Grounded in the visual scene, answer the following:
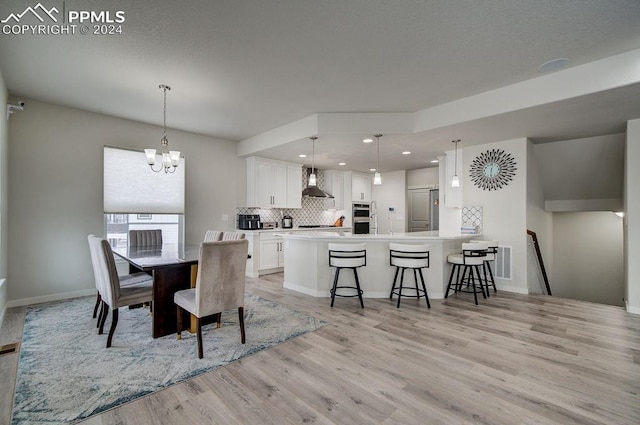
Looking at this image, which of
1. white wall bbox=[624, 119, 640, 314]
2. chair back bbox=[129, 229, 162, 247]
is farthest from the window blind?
white wall bbox=[624, 119, 640, 314]

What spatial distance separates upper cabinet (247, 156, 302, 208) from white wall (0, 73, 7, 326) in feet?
11.5

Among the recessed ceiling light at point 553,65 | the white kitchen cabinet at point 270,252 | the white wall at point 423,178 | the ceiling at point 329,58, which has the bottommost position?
the white kitchen cabinet at point 270,252

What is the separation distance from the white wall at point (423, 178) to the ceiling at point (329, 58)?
280 cm

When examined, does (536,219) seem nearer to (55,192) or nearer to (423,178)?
(423,178)

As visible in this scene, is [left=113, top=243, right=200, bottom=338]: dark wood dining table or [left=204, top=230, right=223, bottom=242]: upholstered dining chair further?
[left=204, top=230, right=223, bottom=242]: upholstered dining chair

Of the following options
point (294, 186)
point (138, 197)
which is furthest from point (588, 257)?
point (138, 197)

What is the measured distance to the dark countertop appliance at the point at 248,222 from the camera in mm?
5910

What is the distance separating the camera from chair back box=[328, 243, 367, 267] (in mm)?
3836

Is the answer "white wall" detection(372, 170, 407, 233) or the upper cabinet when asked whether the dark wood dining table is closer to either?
the upper cabinet

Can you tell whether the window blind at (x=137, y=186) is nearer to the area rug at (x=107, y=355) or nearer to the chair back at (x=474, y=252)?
the area rug at (x=107, y=355)

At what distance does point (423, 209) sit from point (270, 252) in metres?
4.14

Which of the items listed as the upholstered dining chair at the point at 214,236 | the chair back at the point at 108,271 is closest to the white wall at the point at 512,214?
the upholstered dining chair at the point at 214,236

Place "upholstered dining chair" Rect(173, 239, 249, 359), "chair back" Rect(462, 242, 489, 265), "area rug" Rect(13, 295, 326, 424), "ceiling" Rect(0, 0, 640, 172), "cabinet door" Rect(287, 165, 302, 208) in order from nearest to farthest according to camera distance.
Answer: "area rug" Rect(13, 295, 326, 424) < "ceiling" Rect(0, 0, 640, 172) < "upholstered dining chair" Rect(173, 239, 249, 359) < "chair back" Rect(462, 242, 489, 265) < "cabinet door" Rect(287, 165, 302, 208)

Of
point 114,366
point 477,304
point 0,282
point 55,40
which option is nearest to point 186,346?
point 114,366
